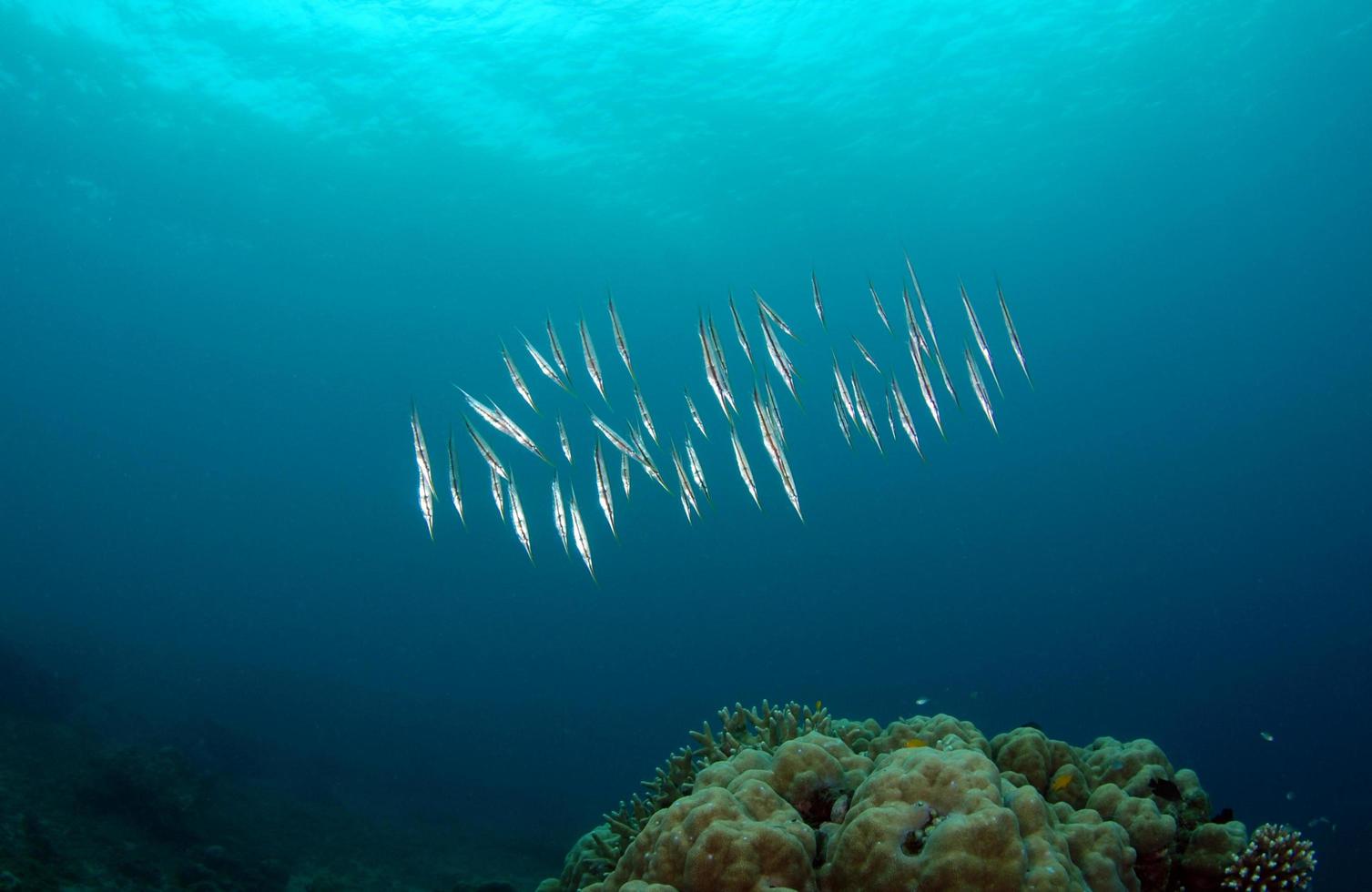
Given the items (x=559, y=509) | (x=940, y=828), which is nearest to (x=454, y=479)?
(x=559, y=509)

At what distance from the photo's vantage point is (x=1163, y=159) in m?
39.7

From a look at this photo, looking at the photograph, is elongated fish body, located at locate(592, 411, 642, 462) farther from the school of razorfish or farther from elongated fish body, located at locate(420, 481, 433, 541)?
elongated fish body, located at locate(420, 481, 433, 541)

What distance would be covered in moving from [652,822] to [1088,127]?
134ft

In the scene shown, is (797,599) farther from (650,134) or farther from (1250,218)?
(650,134)

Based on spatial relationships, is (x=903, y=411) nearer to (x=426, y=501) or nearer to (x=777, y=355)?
(x=777, y=355)

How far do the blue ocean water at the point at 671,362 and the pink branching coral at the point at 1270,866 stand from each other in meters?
3.49

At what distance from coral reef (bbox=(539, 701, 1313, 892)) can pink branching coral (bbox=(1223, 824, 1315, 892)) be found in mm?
10

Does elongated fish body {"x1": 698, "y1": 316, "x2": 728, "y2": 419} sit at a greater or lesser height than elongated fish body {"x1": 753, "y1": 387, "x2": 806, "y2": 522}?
greater

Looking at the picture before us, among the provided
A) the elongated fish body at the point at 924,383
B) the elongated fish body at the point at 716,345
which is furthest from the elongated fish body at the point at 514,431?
the elongated fish body at the point at 924,383

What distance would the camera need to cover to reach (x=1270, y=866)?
4250 millimetres

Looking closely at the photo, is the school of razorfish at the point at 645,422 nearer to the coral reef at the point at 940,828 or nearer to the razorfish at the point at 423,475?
the razorfish at the point at 423,475

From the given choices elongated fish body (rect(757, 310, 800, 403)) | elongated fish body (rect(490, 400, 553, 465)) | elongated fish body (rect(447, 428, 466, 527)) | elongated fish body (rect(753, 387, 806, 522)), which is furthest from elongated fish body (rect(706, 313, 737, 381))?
elongated fish body (rect(447, 428, 466, 527))

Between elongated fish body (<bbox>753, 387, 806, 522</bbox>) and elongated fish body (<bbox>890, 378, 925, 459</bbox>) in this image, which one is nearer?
elongated fish body (<bbox>753, 387, 806, 522</bbox>)

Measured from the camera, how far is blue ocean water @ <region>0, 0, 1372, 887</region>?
1093 inches
